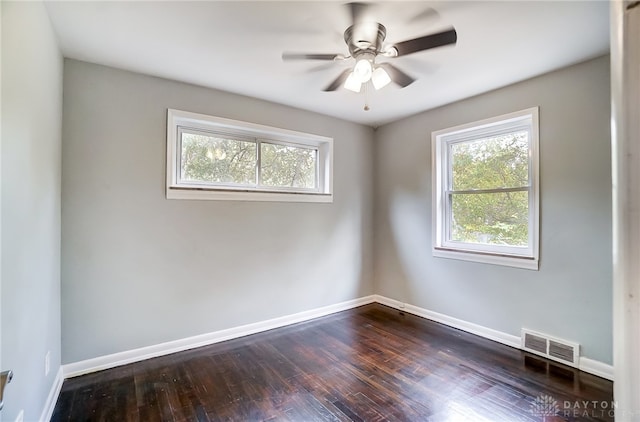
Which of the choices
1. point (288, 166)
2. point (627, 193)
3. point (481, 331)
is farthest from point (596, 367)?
point (288, 166)

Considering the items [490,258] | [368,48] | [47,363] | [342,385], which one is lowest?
[342,385]

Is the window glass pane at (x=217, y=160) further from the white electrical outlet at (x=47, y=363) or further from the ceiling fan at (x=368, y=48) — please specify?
the white electrical outlet at (x=47, y=363)

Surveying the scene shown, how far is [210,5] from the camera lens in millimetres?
1753

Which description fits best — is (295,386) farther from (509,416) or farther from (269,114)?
(269,114)

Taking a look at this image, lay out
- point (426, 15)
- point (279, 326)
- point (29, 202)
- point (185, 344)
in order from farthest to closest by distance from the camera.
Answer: point (279, 326), point (185, 344), point (426, 15), point (29, 202)

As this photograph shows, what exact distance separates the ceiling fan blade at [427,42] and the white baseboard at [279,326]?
8.61 feet

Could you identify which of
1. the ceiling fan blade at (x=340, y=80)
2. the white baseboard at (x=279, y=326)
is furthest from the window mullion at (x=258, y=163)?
the white baseboard at (x=279, y=326)

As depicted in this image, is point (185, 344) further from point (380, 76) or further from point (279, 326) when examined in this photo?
point (380, 76)

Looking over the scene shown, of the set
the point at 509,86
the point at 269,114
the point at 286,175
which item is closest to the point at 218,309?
the point at 286,175

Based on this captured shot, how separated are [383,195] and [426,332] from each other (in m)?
1.80

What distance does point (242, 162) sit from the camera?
3199 millimetres

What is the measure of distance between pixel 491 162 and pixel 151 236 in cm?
337

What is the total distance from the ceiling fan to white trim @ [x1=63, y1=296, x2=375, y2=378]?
2530 millimetres

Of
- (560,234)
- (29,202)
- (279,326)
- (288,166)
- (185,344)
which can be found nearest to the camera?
(29,202)
